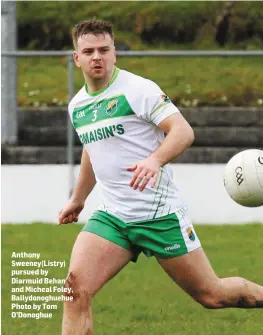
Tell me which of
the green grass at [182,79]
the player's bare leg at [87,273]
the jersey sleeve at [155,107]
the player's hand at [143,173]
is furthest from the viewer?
the green grass at [182,79]

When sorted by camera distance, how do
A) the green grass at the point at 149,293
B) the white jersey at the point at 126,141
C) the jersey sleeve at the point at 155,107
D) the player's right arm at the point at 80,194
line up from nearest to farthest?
the jersey sleeve at the point at 155,107, the white jersey at the point at 126,141, the player's right arm at the point at 80,194, the green grass at the point at 149,293

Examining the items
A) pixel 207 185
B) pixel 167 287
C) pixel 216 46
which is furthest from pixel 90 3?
pixel 167 287

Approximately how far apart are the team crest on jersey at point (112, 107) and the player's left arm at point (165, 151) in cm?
29

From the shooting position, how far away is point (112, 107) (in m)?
6.44

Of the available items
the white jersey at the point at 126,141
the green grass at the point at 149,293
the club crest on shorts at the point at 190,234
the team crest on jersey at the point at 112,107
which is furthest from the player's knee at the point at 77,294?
the green grass at the point at 149,293

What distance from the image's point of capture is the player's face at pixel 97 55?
253 inches

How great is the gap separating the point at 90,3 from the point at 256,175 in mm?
9928

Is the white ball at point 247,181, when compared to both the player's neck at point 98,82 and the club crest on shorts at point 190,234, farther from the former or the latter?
the player's neck at point 98,82

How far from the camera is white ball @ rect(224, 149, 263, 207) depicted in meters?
7.02

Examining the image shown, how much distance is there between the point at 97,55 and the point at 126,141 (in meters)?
0.50

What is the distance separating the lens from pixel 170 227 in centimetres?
645

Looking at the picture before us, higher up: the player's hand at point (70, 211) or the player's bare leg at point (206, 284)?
the player's hand at point (70, 211)

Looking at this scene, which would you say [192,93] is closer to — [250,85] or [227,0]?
[250,85]

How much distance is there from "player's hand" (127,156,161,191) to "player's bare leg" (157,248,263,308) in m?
0.69
